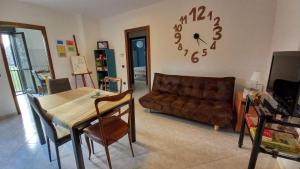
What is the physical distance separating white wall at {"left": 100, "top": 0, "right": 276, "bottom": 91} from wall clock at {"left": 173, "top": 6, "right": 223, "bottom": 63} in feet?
0.20

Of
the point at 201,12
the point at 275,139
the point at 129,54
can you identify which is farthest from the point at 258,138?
the point at 129,54

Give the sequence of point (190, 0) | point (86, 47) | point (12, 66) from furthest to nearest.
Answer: point (12, 66) < point (86, 47) < point (190, 0)

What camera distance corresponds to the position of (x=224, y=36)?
268cm

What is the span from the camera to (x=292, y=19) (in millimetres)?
1699

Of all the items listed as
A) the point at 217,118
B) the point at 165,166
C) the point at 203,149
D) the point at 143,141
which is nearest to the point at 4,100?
the point at 143,141

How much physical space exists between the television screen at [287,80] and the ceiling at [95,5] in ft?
9.21

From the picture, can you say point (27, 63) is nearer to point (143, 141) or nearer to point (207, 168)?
point (143, 141)

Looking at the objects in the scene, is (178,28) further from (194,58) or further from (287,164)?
(287,164)

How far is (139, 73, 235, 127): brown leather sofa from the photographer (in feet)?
7.29

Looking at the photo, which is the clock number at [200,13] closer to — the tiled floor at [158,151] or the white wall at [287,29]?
the white wall at [287,29]

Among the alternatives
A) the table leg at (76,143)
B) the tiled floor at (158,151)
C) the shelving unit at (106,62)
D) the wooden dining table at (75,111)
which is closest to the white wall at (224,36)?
the shelving unit at (106,62)

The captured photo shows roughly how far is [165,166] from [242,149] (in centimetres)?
110

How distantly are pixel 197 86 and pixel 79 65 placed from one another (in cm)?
344

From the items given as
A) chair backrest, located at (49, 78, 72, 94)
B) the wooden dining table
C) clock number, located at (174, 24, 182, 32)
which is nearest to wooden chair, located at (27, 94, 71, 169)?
the wooden dining table
